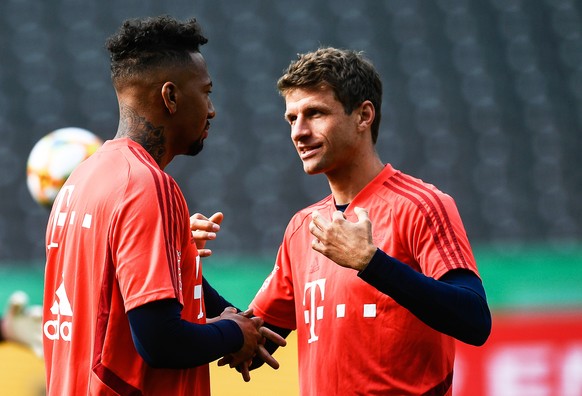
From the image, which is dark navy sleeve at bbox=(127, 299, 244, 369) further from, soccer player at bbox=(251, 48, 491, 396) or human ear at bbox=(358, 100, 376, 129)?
human ear at bbox=(358, 100, 376, 129)

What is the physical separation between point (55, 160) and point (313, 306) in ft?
6.82

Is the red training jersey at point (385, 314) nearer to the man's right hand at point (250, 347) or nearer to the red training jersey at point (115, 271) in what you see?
the man's right hand at point (250, 347)

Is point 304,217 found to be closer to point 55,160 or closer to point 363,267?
point 363,267

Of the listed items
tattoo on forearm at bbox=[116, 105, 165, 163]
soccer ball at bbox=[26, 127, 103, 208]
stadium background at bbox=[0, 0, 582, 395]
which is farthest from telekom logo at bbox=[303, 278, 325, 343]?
stadium background at bbox=[0, 0, 582, 395]

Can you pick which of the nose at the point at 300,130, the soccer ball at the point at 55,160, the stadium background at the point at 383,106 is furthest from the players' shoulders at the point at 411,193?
the stadium background at the point at 383,106

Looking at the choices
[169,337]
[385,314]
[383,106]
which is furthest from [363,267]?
[383,106]

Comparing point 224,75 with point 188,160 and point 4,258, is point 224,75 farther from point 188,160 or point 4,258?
point 4,258

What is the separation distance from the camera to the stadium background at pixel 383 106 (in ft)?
21.0

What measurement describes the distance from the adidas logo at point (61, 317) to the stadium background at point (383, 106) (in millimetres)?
3311

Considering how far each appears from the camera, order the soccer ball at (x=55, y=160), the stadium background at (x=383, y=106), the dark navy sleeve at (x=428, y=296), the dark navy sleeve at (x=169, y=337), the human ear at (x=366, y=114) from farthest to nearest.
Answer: the stadium background at (x=383, y=106)
the soccer ball at (x=55, y=160)
the human ear at (x=366, y=114)
the dark navy sleeve at (x=428, y=296)
the dark navy sleeve at (x=169, y=337)

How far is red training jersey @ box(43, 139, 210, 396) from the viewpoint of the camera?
2.46m

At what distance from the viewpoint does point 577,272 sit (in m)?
5.73

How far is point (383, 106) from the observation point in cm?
673

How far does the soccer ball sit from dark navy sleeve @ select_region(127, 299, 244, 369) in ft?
7.48
